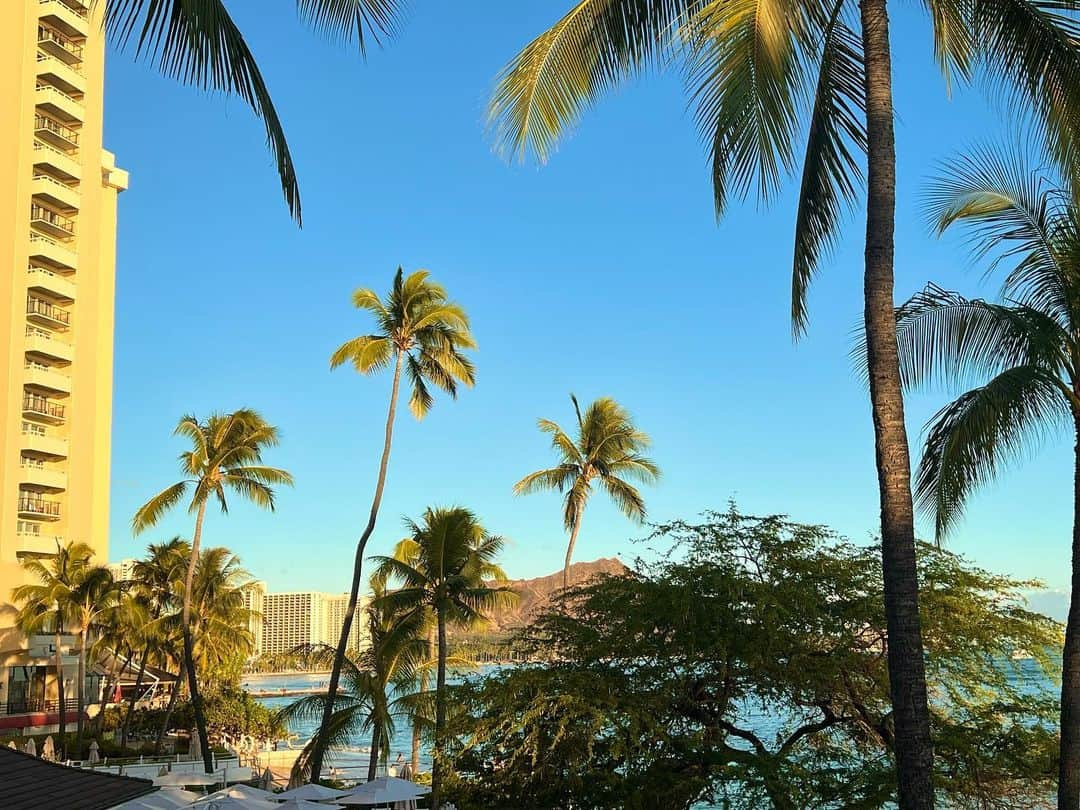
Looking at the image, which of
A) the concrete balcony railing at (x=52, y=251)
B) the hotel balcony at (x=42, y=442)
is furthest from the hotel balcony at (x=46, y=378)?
the concrete balcony railing at (x=52, y=251)

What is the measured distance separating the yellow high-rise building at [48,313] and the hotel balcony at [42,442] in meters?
0.07

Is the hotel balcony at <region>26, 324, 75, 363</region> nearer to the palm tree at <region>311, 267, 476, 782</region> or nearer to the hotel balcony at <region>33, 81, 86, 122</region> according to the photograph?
the hotel balcony at <region>33, 81, 86, 122</region>

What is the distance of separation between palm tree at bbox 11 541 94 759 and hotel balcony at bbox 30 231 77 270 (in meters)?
14.7

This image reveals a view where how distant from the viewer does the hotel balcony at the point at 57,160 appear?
52844mm

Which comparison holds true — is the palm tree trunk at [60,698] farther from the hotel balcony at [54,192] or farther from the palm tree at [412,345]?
the hotel balcony at [54,192]

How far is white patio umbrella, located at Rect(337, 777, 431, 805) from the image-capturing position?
69.7 ft

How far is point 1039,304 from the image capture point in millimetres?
11625

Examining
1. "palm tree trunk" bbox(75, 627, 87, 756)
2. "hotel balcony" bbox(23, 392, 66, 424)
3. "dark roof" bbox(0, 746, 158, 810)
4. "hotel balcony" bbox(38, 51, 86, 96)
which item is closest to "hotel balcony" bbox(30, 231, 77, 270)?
"hotel balcony" bbox(23, 392, 66, 424)

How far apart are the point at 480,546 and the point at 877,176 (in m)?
21.0

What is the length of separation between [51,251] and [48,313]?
10.2ft

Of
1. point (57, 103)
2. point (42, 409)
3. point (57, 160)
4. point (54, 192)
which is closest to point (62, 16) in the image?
point (57, 103)

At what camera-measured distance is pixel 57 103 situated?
53594 millimetres

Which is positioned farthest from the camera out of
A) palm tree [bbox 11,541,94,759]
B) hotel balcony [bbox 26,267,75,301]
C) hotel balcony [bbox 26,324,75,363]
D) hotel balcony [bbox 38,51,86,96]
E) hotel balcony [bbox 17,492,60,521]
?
hotel balcony [bbox 38,51,86,96]

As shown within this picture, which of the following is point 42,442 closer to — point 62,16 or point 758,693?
point 62,16
